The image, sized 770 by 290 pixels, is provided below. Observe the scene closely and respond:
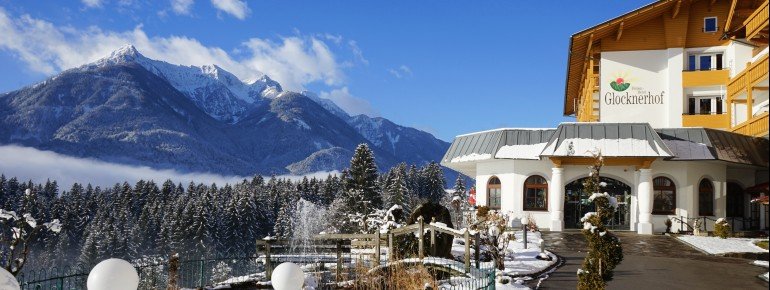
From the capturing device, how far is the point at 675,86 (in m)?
34.5

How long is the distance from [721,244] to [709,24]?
1544 centimetres

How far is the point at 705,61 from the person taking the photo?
34.3 metres

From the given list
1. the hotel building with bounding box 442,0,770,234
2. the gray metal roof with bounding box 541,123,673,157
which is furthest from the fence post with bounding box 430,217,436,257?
the gray metal roof with bounding box 541,123,673,157

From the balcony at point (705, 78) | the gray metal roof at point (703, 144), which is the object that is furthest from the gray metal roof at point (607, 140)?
the balcony at point (705, 78)

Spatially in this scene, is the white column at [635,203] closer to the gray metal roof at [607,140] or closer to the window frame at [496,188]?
the gray metal roof at [607,140]

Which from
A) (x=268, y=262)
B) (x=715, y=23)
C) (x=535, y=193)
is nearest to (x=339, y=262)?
(x=268, y=262)

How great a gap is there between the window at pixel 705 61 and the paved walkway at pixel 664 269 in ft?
44.5

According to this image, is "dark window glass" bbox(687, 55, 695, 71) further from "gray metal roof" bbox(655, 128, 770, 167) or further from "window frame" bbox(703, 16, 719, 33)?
"gray metal roof" bbox(655, 128, 770, 167)

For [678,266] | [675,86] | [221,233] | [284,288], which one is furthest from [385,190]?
[284,288]

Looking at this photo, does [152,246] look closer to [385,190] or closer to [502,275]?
[385,190]

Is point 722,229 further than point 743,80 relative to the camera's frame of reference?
No

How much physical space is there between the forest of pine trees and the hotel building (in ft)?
91.9

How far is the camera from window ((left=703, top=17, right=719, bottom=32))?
112ft

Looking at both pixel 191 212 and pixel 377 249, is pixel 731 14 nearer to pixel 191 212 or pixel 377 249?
pixel 377 249
